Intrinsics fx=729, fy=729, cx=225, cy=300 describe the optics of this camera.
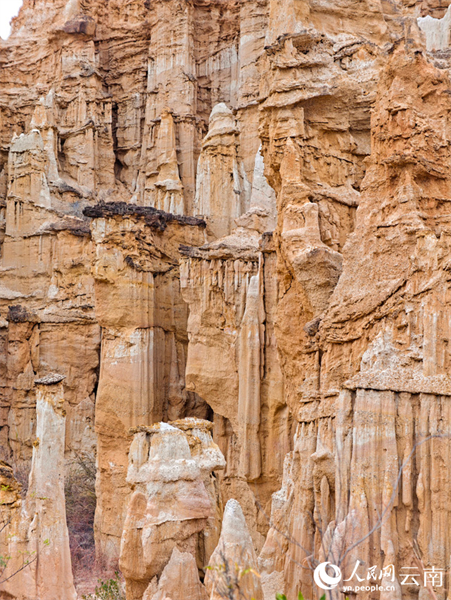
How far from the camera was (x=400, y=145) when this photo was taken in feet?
25.0

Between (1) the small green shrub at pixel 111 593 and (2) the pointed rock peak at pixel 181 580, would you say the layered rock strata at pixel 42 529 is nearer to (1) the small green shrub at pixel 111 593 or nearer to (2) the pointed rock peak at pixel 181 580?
(1) the small green shrub at pixel 111 593

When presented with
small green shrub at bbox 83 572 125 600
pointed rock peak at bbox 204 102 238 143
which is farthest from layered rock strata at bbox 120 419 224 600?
pointed rock peak at bbox 204 102 238 143

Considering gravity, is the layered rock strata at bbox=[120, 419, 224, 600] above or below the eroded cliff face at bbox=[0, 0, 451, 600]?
below

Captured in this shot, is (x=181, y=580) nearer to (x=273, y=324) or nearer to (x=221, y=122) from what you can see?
(x=273, y=324)

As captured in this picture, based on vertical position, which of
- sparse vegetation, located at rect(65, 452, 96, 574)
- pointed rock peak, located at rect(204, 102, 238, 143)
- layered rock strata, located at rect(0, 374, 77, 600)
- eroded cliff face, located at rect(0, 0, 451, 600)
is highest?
pointed rock peak, located at rect(204, 102, 238, 143)

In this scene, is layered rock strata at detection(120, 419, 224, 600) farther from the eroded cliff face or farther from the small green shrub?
the small green shrub

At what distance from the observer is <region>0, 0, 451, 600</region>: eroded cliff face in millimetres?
5988

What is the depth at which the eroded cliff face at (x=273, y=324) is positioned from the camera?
599 cm

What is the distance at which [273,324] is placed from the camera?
10.6 metres

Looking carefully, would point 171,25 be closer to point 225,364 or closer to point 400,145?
point 225,364

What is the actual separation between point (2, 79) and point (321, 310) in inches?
1176

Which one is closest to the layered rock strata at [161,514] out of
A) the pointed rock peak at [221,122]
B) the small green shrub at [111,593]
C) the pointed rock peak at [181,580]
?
the pointed rock peak at [181,580]

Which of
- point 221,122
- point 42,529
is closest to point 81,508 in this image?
point 42,529

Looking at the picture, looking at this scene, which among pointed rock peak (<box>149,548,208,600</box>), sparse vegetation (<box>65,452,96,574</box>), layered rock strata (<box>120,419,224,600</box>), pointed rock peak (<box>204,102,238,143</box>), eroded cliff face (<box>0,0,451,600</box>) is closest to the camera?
eroded cliff face (<box>0,0,451,600</box>)
